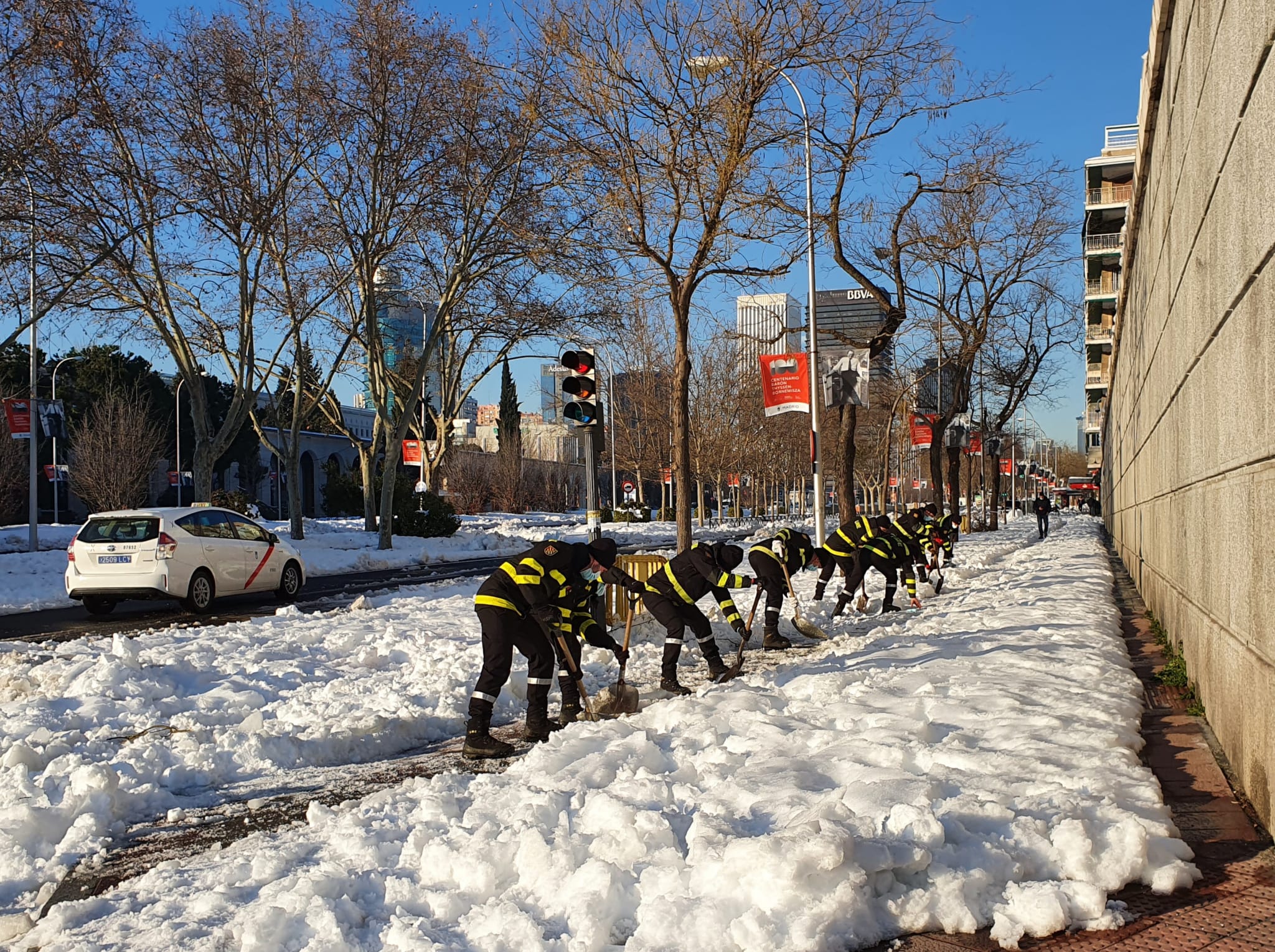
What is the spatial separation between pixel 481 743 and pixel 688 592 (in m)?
A: 3.34

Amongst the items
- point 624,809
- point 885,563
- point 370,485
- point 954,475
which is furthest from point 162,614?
point 954,475

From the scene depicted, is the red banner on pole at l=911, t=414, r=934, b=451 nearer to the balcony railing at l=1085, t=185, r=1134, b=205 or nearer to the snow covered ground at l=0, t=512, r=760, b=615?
the snow covered ground at l=0, t=512, r=760, b=615

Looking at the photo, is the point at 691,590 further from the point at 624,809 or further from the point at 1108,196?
the point at 1108,196

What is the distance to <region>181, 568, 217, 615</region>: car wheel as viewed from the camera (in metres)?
16.3

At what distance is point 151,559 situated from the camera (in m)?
15.9

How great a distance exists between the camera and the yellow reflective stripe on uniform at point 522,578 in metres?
7.62

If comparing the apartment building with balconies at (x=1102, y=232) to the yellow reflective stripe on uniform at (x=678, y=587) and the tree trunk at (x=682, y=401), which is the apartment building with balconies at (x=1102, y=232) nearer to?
the tree trunk at (x=682, y=401)

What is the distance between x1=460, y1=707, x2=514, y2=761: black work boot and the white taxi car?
989cm

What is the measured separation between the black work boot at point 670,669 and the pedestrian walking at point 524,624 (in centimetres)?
189

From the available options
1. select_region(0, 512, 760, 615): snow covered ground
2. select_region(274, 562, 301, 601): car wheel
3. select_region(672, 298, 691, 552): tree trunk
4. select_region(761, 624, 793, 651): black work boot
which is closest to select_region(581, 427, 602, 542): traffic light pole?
select_region(761, 624, 793, 651): black work boot

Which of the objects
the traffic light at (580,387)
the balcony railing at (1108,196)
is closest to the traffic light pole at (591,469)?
the traffic light at (580,387)

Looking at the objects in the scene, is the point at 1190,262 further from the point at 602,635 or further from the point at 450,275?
the point at 450,275

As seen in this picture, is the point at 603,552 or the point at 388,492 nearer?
the point at 603,552

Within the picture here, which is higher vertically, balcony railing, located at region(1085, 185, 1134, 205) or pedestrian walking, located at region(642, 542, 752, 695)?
balcony railing, located at region(1085, 185, 1134, 205)
